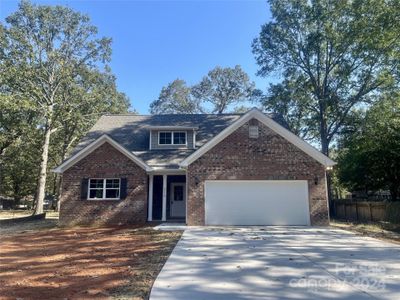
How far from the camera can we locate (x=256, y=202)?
16.8 metres

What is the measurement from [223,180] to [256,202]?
6.34ft

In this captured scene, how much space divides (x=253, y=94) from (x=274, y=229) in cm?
1855

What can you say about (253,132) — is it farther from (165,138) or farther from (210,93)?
(210,93)

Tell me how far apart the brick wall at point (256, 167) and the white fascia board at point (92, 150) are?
9.17 feet

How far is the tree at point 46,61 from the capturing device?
1033 inches

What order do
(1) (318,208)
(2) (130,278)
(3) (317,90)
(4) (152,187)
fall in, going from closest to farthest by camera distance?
(2) (130,278)
(1) (318,208)
(4) (152,187)
(3) (317,90)

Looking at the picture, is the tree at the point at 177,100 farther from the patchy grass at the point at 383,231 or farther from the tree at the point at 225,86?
the patchy grass at the point at 383,231

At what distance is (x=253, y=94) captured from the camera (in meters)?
31.6

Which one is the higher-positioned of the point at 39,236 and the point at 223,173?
the point at 223,173

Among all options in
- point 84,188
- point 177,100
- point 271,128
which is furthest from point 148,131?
point 177,100

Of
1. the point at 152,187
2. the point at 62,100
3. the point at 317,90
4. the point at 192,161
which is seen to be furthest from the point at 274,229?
the point at 62,100

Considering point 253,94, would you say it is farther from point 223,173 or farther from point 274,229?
point 274,229

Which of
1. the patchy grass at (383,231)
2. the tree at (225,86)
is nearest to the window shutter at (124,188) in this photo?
the patchy grass at (383,231)

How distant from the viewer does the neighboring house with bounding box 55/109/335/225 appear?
55.0ft
